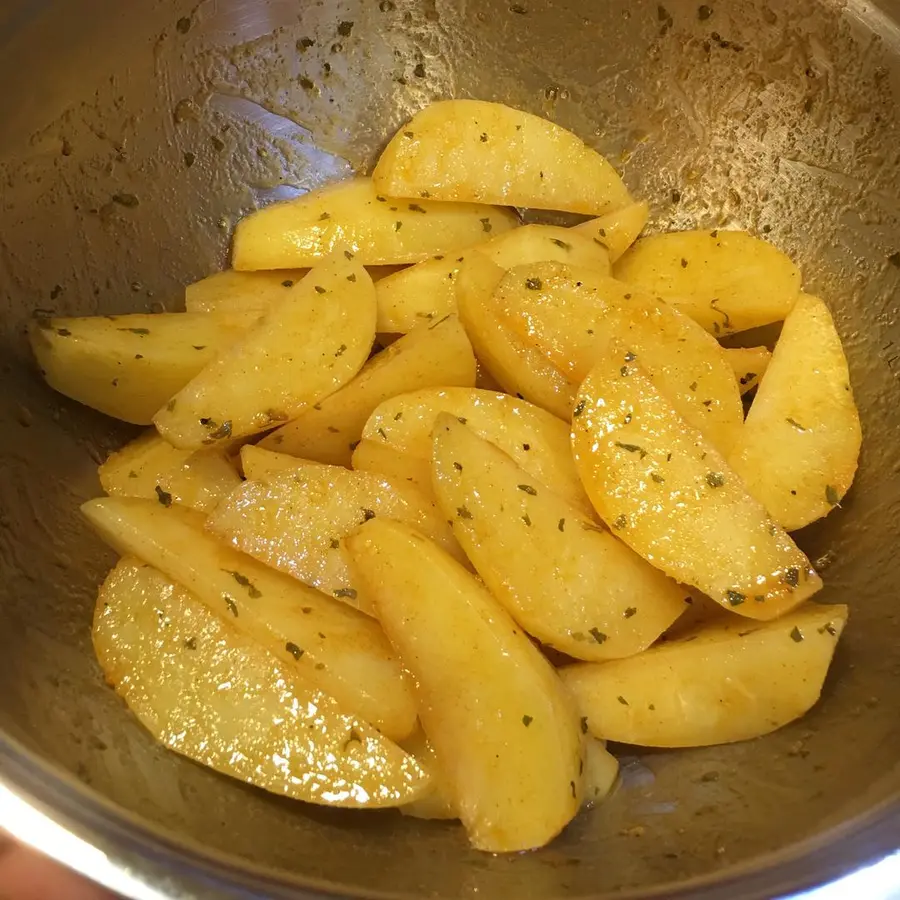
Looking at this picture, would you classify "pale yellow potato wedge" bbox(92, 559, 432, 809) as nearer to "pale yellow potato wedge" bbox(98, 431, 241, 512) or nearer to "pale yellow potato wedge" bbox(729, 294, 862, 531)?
"pale yellow potato wedge" bbox(98, 431, 241, 512)

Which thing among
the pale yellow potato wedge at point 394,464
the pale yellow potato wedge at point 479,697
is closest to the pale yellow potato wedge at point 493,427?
the pale yellow potato wedge at point 394,464

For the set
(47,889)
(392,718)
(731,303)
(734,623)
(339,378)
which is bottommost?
(47,889)

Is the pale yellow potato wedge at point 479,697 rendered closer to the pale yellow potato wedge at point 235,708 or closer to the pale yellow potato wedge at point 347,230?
the pale yellow potato wedge at point 235,708

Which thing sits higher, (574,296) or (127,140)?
(574,296)

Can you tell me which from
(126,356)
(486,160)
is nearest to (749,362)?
(486,160)

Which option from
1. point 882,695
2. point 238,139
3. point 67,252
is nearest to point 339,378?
point 67,252

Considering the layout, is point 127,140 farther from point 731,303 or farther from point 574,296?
point 731,303
